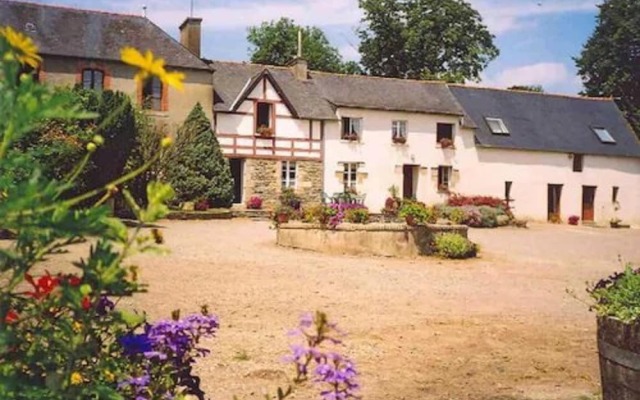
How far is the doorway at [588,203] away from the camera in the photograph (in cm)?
3538

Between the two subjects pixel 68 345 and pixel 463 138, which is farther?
pixel 463 138

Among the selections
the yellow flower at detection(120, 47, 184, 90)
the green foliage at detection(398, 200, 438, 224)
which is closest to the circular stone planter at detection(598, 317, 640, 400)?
the yellow flower at detection(120, 47, 184, 90)

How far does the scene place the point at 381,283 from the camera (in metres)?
11.9

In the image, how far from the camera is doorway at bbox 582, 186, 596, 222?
35375 millimetres

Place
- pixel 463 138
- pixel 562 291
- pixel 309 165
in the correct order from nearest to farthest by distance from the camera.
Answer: pixel 562 291, pixel 309 165, pixel 463 138

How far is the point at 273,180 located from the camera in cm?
2980

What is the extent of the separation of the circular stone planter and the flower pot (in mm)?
13042

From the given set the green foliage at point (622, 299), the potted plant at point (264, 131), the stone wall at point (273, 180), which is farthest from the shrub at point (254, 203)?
the green foliage at point (622, 299)

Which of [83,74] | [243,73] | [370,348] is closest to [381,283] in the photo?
[370,348]

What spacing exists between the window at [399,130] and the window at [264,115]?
19.6 feet

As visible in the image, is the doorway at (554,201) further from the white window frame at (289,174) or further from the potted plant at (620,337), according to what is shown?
the potted plant at (620,337)

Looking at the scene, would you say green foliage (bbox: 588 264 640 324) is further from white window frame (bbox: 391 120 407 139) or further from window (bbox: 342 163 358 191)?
white window frame (bbox: 391 120 407 139)

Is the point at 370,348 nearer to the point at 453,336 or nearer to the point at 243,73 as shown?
the point at 453,336

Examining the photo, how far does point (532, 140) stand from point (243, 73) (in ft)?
47.7
